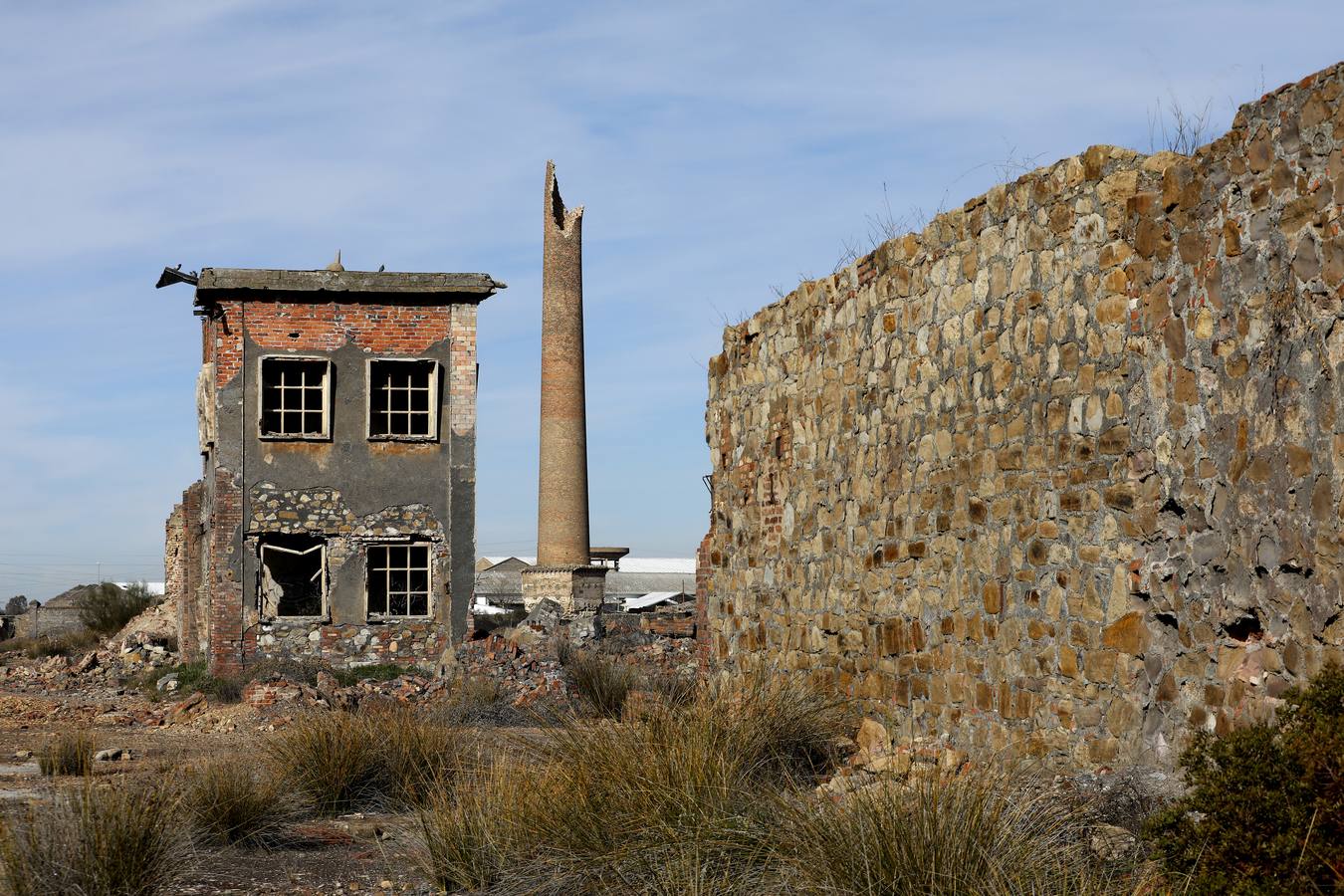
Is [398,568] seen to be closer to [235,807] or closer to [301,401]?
[301,401]

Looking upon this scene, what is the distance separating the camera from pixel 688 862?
19.9 ft

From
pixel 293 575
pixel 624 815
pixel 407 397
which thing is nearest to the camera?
pixel 624 815

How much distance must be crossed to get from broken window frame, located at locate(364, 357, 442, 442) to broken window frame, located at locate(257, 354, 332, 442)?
0.59 meters

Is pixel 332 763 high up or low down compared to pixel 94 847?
down

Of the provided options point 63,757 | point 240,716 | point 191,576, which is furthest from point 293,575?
point 63,757

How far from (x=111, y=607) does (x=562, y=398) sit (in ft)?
43.2

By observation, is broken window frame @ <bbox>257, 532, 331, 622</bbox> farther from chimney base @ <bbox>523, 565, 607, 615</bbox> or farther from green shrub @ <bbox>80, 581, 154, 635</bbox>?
green shrub @ <bbox>80, 581, 154, 635</bbox>

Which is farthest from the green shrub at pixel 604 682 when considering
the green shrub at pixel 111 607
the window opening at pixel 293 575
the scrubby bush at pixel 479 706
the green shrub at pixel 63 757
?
the green shrub at pixel 111 607

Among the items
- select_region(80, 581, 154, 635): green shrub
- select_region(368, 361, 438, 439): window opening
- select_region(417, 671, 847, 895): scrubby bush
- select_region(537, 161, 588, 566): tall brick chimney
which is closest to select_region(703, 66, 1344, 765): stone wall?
select_region(417, 671, 847, 895): scrubby bush

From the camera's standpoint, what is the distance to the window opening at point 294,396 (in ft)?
75.5

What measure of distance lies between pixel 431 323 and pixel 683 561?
65.5 m

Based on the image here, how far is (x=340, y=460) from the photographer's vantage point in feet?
75.3

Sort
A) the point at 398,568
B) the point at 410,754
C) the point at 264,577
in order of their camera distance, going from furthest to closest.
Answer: the point at 398,568, the point at 264,577, the point at 410,754

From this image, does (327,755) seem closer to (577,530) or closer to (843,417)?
(843,417)
